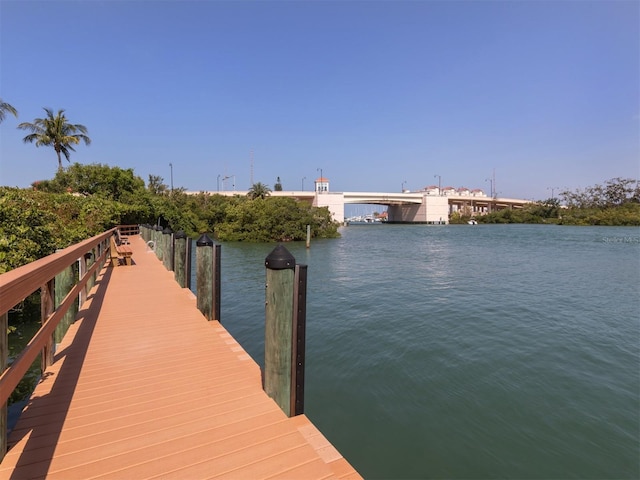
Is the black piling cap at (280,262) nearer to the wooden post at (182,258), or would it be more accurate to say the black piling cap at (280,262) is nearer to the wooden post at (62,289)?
the wooden post at (62,289)

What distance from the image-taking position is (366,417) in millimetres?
5535

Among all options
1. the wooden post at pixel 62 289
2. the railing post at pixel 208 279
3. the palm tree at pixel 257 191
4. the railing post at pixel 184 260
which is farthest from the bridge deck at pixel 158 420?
the palm tree at pixel 257 191

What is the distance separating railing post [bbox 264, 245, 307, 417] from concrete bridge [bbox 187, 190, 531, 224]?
225 feet

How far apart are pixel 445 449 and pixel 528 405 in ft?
6.68

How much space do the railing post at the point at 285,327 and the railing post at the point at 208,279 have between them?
2.77m

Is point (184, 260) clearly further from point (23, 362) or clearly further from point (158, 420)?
point (23, 362)

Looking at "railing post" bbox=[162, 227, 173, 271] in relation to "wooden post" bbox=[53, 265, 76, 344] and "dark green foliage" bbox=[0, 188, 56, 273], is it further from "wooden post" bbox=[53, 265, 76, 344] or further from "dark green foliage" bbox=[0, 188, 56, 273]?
"wooden post" bbox=[53, 265, 76, 344]

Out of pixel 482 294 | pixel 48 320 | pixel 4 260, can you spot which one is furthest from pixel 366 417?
pixel 482 294

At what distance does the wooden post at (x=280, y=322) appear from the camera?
314cm

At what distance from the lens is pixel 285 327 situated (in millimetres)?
3215

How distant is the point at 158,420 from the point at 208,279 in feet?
10.6

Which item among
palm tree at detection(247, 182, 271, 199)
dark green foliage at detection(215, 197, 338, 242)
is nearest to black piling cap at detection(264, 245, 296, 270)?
dark green foliage at detection(215, 197, 338, 242)

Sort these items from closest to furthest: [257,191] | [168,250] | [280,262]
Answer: [280,262] → [168,250] → [257,191]

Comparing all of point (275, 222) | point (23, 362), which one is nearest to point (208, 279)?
point (23, 362)
